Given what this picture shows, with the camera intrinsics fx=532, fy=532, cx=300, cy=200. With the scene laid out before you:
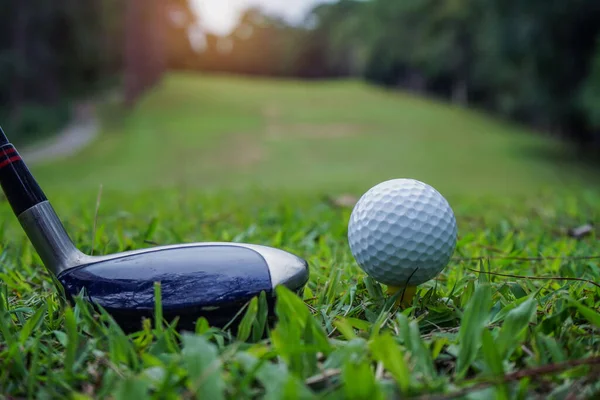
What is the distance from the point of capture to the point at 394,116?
20672 mm

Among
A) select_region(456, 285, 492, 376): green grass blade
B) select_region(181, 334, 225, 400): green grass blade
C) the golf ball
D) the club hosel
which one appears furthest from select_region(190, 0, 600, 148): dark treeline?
select_region(181, 334, 225, 400): green grass blade

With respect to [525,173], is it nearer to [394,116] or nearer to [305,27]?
[394,116]

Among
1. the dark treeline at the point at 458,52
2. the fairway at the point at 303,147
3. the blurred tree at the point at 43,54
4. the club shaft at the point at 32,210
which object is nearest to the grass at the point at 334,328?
the club shaft at the point at 32,210

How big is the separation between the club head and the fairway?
231 inches

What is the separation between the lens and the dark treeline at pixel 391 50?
1176cm

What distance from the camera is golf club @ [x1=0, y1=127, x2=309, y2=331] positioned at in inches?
39.2

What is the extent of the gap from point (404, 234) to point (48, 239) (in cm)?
77

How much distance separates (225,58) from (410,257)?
5034cm

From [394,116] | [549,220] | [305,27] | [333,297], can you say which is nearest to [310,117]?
[394,116]

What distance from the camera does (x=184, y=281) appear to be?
1011mm

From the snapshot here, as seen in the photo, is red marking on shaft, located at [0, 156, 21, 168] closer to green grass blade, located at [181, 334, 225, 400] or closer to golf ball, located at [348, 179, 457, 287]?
green grass blade, located at [181, 334, 225, 400]

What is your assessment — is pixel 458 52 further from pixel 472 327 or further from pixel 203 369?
pixel 203 369

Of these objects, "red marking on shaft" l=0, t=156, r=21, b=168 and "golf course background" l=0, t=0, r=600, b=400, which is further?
"red marking on shaft" l=0, t=156, r=21, b=168

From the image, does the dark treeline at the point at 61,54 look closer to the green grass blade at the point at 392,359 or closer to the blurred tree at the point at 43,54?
the blurred tree at the point at 43,54
